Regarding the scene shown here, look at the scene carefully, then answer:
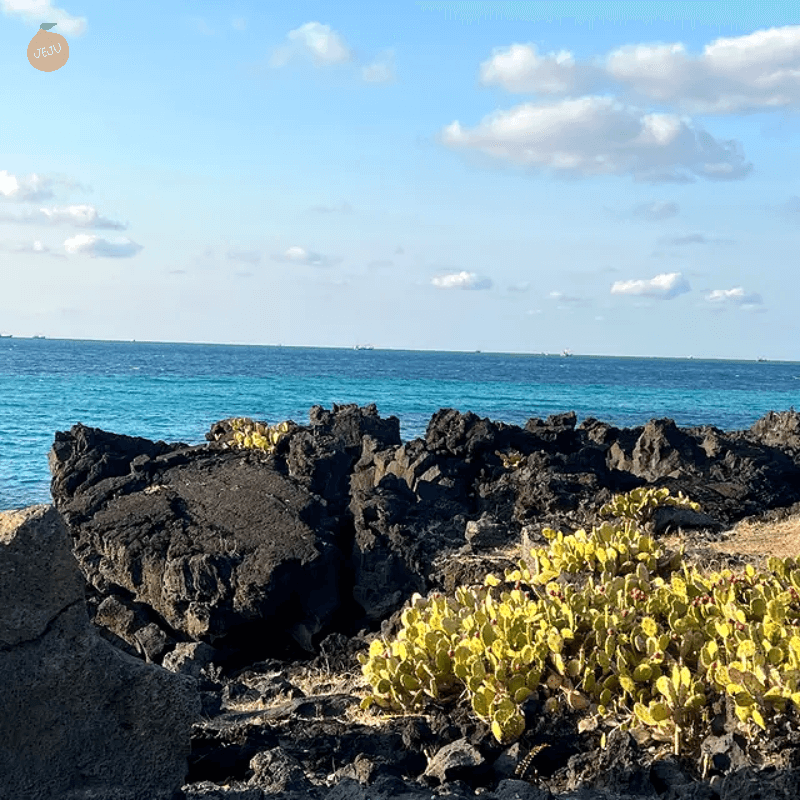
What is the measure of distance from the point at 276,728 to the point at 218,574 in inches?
140

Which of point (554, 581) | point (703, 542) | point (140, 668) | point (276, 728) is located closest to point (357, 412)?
point (703, 542)

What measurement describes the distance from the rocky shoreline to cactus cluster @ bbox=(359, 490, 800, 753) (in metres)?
0.19

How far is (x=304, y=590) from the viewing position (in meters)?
9.65

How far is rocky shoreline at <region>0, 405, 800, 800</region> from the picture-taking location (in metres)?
4.88

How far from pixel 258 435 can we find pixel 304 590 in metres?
6.78

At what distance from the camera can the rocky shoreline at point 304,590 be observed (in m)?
4.88

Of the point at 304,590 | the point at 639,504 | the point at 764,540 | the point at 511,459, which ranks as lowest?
the point at 304,590

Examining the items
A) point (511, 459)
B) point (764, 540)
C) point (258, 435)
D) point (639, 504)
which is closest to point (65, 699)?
point (639, 504)

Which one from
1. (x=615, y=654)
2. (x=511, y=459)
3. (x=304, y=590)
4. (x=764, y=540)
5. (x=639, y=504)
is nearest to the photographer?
(x=615, y=654)

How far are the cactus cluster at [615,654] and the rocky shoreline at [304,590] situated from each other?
19 cm

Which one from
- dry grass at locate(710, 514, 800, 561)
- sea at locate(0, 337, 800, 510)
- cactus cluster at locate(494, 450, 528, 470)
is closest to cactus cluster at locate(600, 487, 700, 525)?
dry grass at locate(710, 514, 800, 561)

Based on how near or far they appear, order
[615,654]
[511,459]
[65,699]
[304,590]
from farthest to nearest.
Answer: [511,459] → [304,590] → [615,654] → [65,699]

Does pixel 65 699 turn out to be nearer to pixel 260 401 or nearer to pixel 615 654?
pixel 615 654

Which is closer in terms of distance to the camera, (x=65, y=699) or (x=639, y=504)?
(x=65, y=699)
